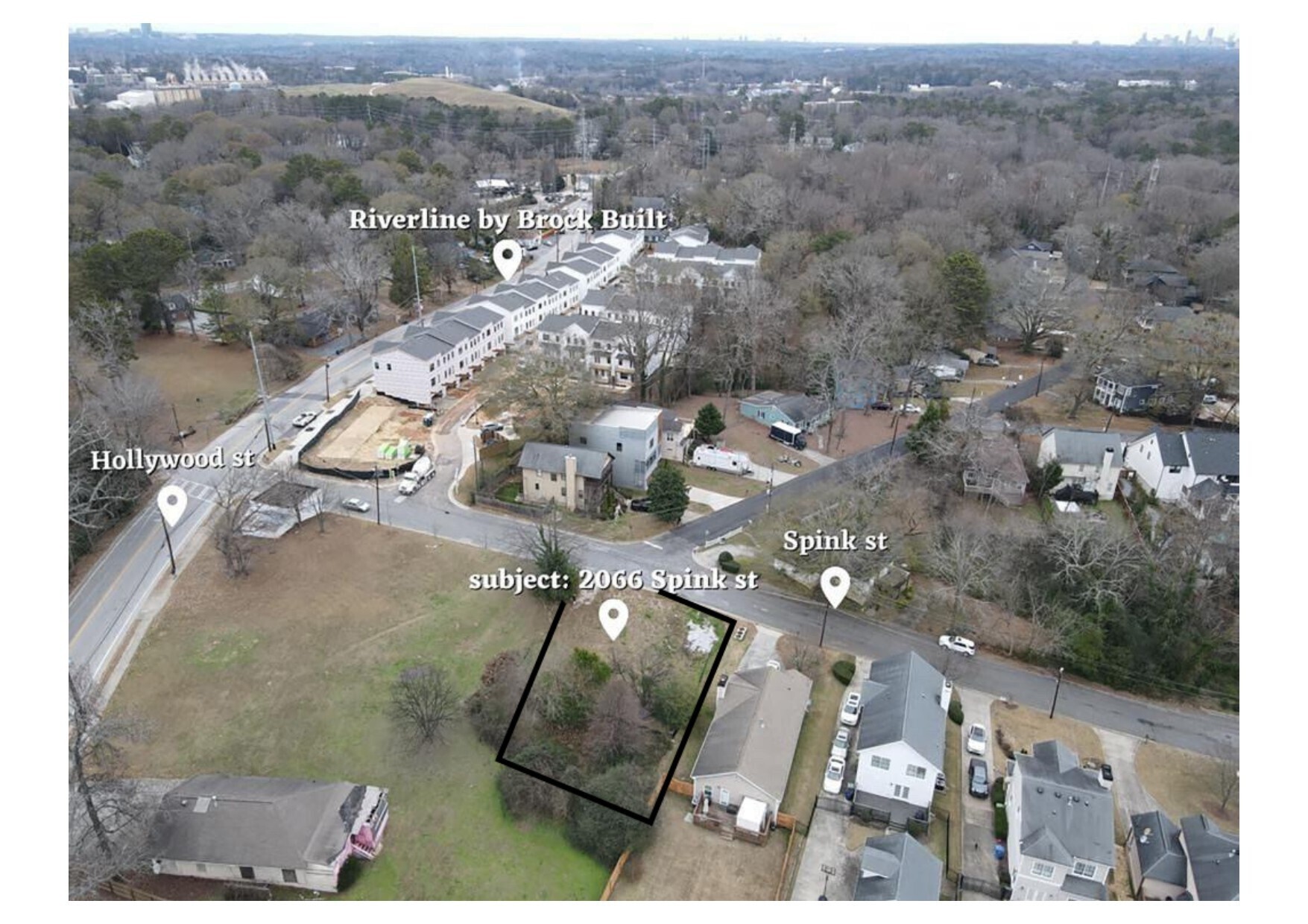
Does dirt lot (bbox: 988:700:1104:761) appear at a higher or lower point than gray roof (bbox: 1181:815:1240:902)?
lower

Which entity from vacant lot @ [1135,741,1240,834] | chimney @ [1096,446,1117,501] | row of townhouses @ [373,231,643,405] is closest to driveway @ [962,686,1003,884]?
vacant lot @ [1135,741,1240,834]

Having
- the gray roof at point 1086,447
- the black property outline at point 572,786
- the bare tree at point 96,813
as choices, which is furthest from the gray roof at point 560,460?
the gray roof at point 1086,447

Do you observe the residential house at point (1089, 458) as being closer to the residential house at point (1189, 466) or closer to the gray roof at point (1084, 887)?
the residential house at point (1189, 466)

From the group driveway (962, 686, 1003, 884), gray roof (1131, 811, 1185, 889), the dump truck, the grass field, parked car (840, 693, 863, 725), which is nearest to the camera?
gray roof (1131, 811, 1185, 889)

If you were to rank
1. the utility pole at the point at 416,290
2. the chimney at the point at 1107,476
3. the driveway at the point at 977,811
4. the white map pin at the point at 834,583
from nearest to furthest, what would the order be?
the driveway at the point at 977,811 → the white map pin at the point at 834,583 → the chimney at the point at 1107,476 → the utility pole at the point at 416,290

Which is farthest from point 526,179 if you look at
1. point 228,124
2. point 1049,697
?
point 1049,697

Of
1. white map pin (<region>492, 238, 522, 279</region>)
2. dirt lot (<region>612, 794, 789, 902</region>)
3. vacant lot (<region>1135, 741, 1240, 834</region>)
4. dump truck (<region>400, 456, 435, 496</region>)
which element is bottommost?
dirt lot (<region>612, 794, 789, 902</region>)

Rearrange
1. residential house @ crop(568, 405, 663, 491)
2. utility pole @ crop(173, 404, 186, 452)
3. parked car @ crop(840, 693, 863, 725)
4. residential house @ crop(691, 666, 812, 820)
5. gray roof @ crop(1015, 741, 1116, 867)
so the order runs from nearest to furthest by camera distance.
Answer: gray roof @ crop(1015, 741, 1116, 867) < residential house @ crop(691, 666, 812, 820) < parked car @ crop(840, 693, 863, 725) < residential house @ crop(568, 405, 663, 491) < utility pole @ crop(173, 404, 186, 452)

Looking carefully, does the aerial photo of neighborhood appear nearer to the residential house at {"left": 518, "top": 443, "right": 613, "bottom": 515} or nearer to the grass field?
the residential house at {"left": 518, "top": 443, "right": 613, "bottom": 515}
